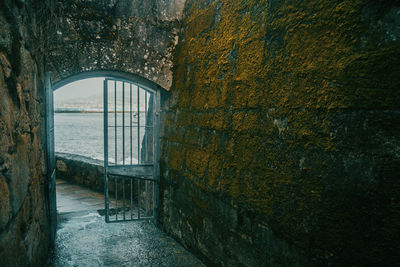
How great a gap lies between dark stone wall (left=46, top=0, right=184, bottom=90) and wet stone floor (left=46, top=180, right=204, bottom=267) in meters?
2.04

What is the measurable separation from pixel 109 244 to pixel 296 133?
2.78 metres

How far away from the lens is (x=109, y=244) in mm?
3244

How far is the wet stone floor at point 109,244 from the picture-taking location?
284 centimetres

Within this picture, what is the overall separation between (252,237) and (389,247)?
3.40ft

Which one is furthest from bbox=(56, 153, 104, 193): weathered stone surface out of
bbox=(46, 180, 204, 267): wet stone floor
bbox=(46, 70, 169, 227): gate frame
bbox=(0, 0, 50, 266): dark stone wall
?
bbox=(0, 0, 50, 266): dark stone wall

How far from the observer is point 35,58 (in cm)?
225

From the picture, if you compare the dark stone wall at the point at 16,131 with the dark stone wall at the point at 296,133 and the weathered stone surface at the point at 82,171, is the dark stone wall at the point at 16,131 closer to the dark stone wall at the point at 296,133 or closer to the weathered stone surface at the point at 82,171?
the dark stone wall at the point at 296,133

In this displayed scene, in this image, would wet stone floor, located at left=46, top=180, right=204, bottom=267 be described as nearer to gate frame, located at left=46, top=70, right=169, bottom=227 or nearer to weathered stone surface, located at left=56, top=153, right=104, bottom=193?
gate frame, located at left=46, top=70, right=169, bottom=227

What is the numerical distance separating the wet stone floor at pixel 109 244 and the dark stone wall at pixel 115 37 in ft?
6.69

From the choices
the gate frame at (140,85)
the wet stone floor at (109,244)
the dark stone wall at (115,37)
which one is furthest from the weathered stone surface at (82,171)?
the dark stone wall at (115,37)

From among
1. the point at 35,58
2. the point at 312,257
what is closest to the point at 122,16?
the point at 35,58

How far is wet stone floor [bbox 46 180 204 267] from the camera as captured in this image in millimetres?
2840

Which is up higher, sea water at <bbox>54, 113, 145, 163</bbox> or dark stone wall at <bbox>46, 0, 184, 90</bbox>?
dark stone wall at <bbox>46, 0, 184, 90</bbox>

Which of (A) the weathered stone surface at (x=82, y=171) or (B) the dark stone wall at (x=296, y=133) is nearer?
(B) the dark stone wall at (x=296, y=133)
